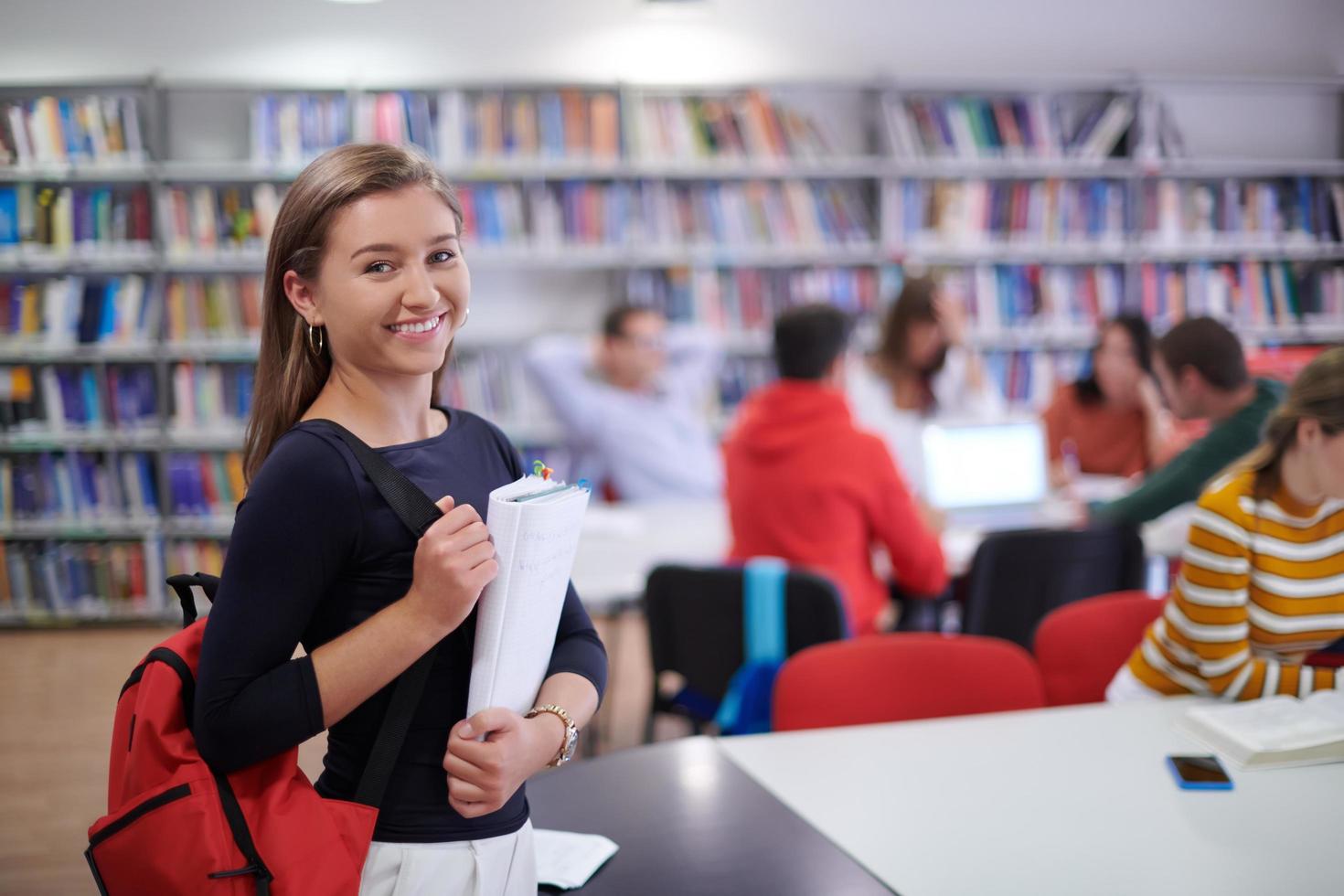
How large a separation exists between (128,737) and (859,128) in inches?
169

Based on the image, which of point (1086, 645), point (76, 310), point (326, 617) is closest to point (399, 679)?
point (326, 617)

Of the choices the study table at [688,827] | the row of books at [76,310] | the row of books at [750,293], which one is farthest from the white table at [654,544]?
the row of books at [750,293]

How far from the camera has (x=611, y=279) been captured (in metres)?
4.61

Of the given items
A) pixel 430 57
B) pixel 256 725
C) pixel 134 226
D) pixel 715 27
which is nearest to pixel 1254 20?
pixel 715 27

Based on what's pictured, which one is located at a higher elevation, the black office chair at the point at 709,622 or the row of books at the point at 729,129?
the row of books at the point at 729,129

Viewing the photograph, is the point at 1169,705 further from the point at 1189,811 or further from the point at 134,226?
the point at 134,226

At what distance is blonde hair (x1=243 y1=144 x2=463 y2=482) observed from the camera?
1.04 metres

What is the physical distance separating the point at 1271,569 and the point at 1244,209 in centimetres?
210

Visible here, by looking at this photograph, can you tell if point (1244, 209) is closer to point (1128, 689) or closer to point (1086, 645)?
point (1086, 645)

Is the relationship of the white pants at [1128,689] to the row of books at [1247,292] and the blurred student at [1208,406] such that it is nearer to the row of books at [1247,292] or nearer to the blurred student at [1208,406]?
the blurred student at [1208,406]

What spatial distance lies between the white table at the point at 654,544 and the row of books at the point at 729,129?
1.72 m

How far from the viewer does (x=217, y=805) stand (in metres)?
0.94

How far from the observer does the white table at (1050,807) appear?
1.22 metres

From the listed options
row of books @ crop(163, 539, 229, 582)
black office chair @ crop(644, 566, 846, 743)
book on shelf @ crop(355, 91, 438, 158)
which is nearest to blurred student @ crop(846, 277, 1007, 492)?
black office chair @ crop(644, 566, 846, 743)
